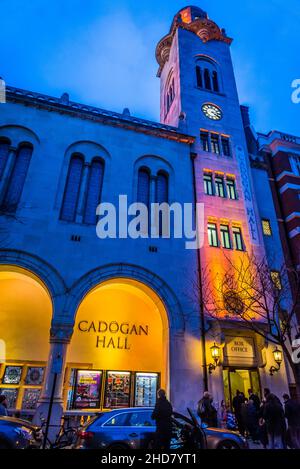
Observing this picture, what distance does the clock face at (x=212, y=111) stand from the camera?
954 inches

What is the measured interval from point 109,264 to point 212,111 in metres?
16.7

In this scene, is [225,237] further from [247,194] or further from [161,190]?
[161,190]

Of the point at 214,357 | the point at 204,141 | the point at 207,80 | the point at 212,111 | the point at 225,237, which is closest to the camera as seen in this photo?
the point at 214,357

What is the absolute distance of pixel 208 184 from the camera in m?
20.8

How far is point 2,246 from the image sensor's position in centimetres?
1447

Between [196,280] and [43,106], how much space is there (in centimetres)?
1455

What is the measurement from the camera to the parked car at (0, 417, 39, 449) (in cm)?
756

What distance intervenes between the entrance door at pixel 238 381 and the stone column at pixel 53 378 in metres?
8.58

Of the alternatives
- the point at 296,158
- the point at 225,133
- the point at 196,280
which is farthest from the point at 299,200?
the point at 196,280

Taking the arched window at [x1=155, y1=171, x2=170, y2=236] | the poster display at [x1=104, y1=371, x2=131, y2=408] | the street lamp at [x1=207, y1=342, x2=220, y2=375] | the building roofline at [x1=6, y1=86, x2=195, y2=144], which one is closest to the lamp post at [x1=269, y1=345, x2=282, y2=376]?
the street lamp at [x1=207, y1=342, x2=220, y2=375]

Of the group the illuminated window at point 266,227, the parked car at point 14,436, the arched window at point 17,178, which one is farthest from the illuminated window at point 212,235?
the parked car at point 14,436

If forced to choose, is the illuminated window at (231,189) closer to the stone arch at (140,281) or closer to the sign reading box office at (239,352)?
the stone arch at (140,281)

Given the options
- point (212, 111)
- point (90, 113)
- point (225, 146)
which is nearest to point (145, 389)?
point (90, 113)
